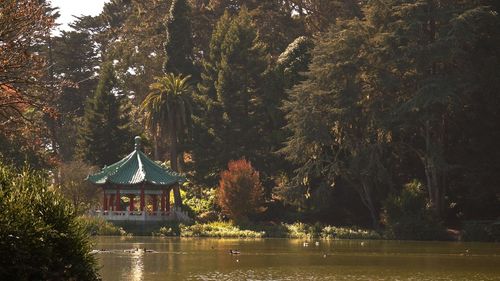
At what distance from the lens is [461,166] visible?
224ft

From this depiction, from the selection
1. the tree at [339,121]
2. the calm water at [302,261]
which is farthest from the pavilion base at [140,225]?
the calm water at [302,261]

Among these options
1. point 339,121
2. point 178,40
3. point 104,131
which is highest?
point 178,40

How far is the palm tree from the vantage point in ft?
275

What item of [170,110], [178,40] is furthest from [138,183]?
[178,40]

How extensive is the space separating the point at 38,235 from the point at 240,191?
54.7 m

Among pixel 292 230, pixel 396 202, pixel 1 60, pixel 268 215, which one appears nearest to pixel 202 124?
pixel 268 215

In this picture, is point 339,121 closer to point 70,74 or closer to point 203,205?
point 203,205

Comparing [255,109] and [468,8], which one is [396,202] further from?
[255,109]

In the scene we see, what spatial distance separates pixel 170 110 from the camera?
84.0 metres

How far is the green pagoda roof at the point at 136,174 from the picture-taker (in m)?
76.9

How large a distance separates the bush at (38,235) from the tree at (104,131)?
65.4 m

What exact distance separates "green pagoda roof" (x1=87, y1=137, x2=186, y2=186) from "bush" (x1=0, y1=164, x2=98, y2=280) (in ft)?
178

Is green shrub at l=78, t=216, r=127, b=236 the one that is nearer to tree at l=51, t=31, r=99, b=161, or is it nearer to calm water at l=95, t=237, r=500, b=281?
calm water at l=95, t=237, r=500, b=281

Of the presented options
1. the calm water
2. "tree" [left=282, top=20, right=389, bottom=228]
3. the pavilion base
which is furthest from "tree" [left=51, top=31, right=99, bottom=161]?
the calm water
